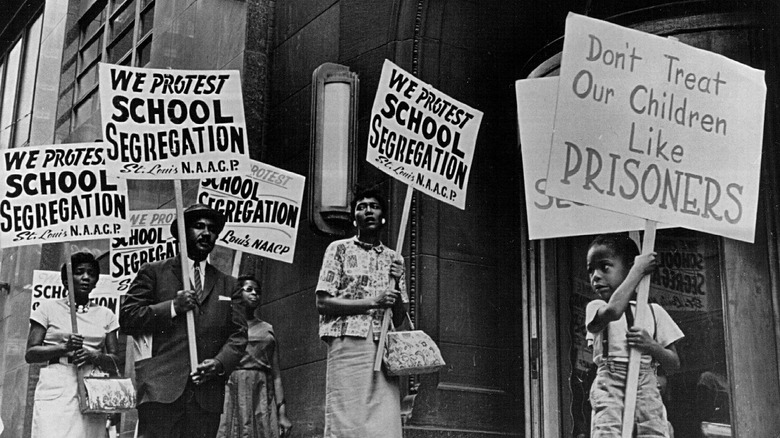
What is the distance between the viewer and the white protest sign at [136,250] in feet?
34.7

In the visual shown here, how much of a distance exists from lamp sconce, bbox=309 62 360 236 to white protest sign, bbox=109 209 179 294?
1.67 meters

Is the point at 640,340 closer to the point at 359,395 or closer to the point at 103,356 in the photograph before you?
the point at 359,395

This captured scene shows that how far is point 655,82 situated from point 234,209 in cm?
463

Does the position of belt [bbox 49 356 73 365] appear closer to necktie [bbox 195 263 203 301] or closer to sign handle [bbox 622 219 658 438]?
necktie [bbox 195 263 203 301]

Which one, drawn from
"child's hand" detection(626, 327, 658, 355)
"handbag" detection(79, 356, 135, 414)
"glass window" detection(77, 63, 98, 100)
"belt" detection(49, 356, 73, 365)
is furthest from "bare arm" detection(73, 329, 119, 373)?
"glass window" detection(77, 63, 98, 100)

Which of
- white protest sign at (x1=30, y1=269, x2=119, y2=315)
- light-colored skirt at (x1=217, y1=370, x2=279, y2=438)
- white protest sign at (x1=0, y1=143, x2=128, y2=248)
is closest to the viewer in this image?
light-colored skirt at (x1=217, y1=370, x2=279, y2=438)

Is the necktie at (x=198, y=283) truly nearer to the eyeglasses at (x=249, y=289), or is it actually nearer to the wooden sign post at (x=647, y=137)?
the eyeglasses at (x=249, y=289)

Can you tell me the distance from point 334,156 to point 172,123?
1.55 m

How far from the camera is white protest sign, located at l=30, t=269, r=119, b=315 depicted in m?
11.2

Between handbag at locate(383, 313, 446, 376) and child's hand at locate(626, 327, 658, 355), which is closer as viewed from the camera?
child's hand at locate(626, 327, 658, 355)

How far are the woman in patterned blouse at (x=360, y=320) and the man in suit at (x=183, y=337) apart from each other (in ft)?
2.85

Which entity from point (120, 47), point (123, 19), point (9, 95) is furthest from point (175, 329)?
point (9, 95)

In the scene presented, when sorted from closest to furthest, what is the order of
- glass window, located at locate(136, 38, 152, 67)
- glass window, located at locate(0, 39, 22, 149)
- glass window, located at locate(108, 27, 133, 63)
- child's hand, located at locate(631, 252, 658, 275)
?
child's hand, located at locate(631, 252, 658, 275) < glass window, located at locate(136, 38, 152, 67) < glass window, located at locate(108, 27, 133, 63) < glass window, located at locate(0, 39, 22, 149)

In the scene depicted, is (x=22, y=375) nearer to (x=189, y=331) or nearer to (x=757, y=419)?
(x=189, y=331)
